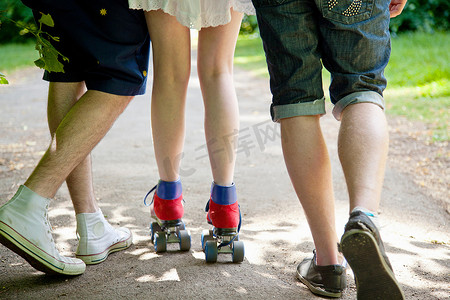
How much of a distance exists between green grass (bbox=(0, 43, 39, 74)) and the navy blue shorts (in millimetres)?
9927

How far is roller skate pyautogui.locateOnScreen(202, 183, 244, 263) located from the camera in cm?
250

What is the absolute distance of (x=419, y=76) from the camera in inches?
374

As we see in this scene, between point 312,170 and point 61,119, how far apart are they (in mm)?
1180

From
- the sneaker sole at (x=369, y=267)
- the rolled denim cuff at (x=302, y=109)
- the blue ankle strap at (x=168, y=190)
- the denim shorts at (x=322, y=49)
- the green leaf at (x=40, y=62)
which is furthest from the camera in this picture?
the blue ankle strap at (x=168, y=190)

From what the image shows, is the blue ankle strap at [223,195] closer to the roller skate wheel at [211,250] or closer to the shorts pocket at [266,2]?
the roller skate wheel at [211,250]

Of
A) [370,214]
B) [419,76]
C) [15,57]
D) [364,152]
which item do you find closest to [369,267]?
[370,214]

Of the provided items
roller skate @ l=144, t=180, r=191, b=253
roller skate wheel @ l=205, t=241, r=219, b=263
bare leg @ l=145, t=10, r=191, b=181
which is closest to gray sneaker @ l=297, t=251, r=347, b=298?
roller skate wheel @ l=205, t=241, r=219, b=263

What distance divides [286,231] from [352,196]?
3.93 feet

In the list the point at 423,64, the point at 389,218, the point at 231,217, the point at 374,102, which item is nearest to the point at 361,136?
the point at 374,102

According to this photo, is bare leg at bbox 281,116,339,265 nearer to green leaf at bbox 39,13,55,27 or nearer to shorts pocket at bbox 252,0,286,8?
shorts pocket at bbox 252,0,286,8

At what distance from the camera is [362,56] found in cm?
198

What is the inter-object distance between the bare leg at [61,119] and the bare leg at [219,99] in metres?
0.59

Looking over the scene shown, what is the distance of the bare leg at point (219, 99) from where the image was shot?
8.21 ft

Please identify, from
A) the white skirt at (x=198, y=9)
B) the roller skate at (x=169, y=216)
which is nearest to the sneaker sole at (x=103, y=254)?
the roller skate at (x=169, y=216)
